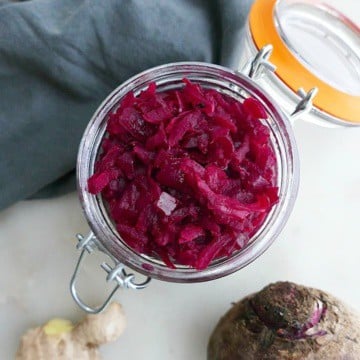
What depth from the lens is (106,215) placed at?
0.67 metres

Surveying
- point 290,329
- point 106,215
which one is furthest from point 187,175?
point 290,329

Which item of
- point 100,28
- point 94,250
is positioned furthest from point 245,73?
point 94,250

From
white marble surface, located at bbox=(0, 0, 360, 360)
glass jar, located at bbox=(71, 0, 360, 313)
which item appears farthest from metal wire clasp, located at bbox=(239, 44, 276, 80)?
white marble surface, located at bbox=(0, 0, 360, 360)

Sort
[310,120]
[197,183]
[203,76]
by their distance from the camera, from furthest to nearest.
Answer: [310,120] < [203,76] < [197,183]

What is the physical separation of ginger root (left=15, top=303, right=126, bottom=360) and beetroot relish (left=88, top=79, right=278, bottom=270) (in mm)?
162

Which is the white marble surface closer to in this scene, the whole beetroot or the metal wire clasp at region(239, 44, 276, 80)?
the whole beetroot

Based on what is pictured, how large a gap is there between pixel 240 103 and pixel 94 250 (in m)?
0.28

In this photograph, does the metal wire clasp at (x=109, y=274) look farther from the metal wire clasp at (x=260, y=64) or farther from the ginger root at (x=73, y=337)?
the metal wire clasp at (x=260, y=64)

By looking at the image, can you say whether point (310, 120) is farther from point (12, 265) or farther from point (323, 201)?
point (12, 265)

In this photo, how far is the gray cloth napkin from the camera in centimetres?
71

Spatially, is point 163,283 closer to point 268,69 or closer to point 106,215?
point 106,215

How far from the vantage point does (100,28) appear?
713 millimetres

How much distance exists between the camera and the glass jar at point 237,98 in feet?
2.17

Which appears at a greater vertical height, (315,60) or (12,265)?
(315,60)
